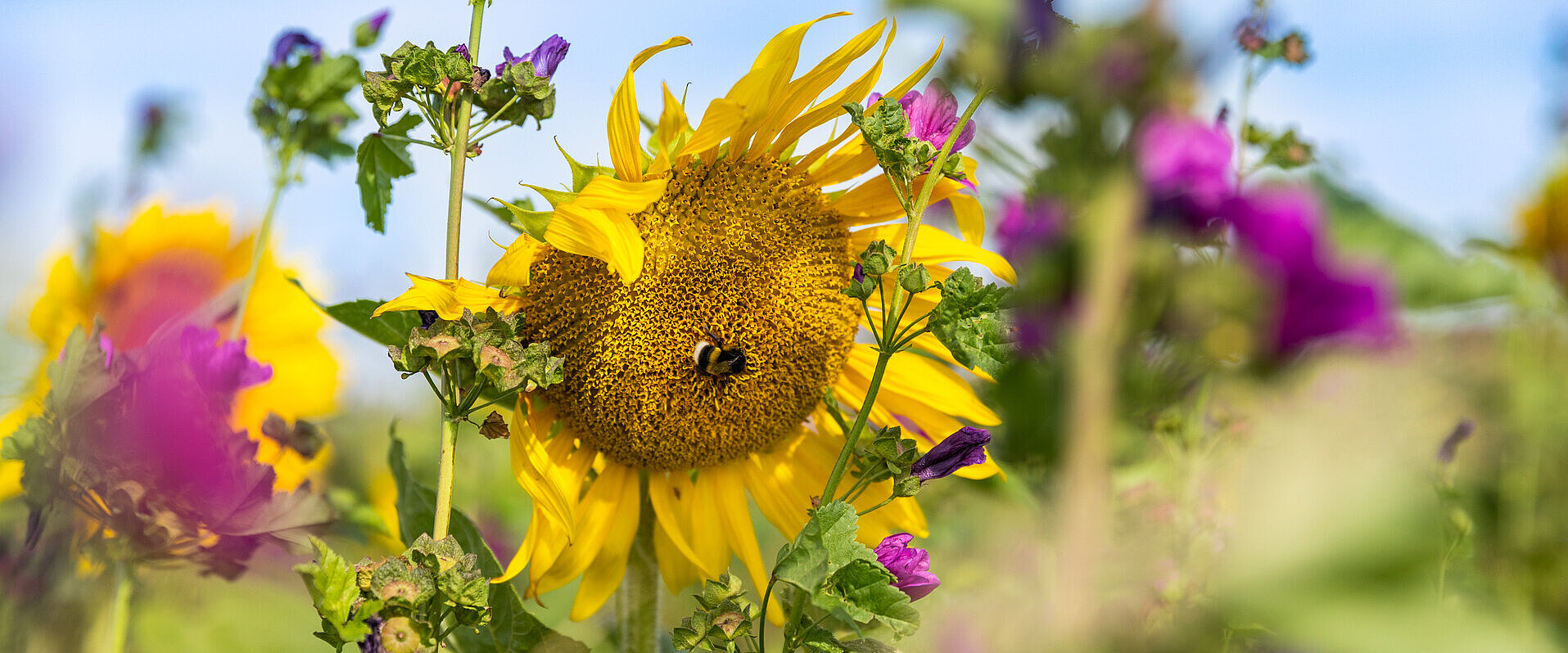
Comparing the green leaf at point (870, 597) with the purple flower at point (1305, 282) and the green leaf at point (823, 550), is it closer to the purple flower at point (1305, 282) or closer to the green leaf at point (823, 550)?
the green leaf at point (823, 550)

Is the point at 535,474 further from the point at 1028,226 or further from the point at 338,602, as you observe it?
the point at 1028,226

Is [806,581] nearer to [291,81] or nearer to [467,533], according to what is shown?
[467,533]

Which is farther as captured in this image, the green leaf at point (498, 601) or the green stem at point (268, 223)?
the green stem at point (268, 223)

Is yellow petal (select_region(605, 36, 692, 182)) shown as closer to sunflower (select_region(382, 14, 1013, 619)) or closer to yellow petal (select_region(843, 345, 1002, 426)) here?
sunflower (select_region(382, 14, 1013, 619))

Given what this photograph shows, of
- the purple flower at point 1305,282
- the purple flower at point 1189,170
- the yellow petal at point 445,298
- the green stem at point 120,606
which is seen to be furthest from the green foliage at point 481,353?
the purple flower at point 1305,282

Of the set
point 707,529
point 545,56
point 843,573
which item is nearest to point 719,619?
point 843,573

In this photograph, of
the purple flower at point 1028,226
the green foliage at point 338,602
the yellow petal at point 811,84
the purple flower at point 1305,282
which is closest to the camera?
the green foliage at point 338,602

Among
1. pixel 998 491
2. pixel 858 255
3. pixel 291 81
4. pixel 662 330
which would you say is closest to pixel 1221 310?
pixel 998 491
